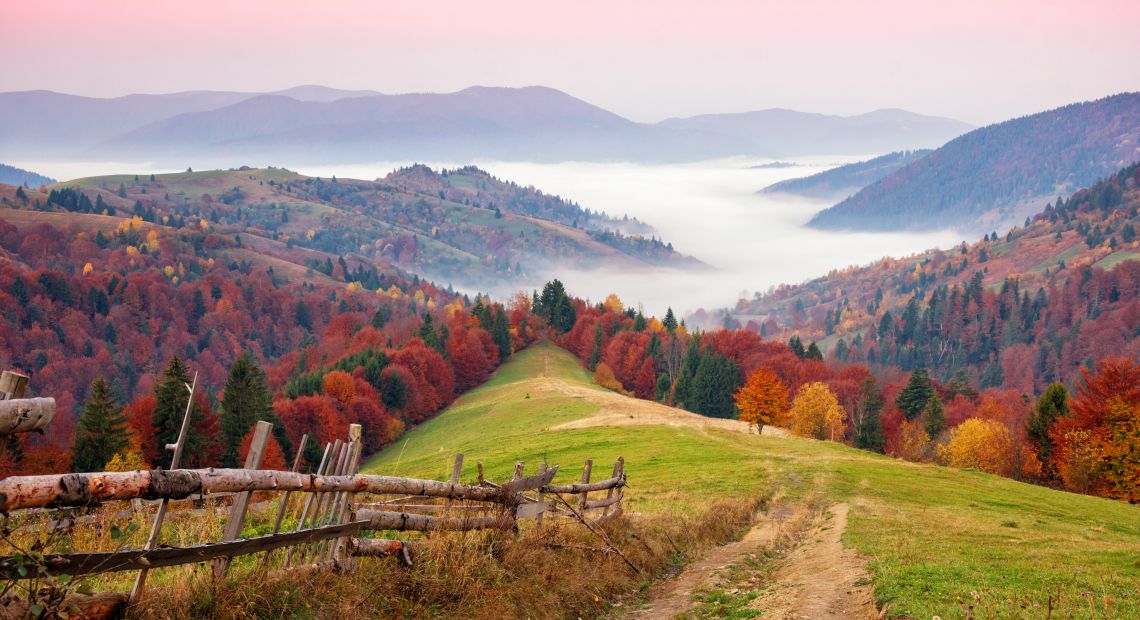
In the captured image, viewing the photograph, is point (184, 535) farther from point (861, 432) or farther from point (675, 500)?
point (861, 432)

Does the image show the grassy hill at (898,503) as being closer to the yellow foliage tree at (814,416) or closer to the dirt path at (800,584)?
the dirt path at (800,584)

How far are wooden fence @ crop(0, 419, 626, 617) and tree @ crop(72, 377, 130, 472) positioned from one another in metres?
58.9

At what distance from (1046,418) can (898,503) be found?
5572 centimetres

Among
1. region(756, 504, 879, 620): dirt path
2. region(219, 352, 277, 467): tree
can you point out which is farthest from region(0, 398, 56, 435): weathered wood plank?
region(219, 352, 277, 467): tree

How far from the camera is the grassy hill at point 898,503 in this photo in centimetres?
1438

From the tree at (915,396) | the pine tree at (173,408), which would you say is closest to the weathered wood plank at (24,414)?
the pine tree at (173,408)

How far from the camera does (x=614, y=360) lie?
164875 millimetres

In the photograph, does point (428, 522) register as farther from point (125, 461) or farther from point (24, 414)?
point (125, 461)

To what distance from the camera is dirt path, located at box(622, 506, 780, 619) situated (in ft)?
50.3

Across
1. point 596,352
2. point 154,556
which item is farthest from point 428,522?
point 596,352

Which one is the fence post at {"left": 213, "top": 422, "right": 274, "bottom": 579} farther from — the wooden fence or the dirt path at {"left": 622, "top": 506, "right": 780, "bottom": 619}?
the dirt path at {"left": 622, "top": 506, "right": 780, "bottom": 619}

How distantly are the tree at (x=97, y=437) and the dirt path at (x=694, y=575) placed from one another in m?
59.4

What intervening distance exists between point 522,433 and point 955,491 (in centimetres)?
3967

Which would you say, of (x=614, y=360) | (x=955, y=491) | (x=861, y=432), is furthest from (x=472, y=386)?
(x=955, y=491)
